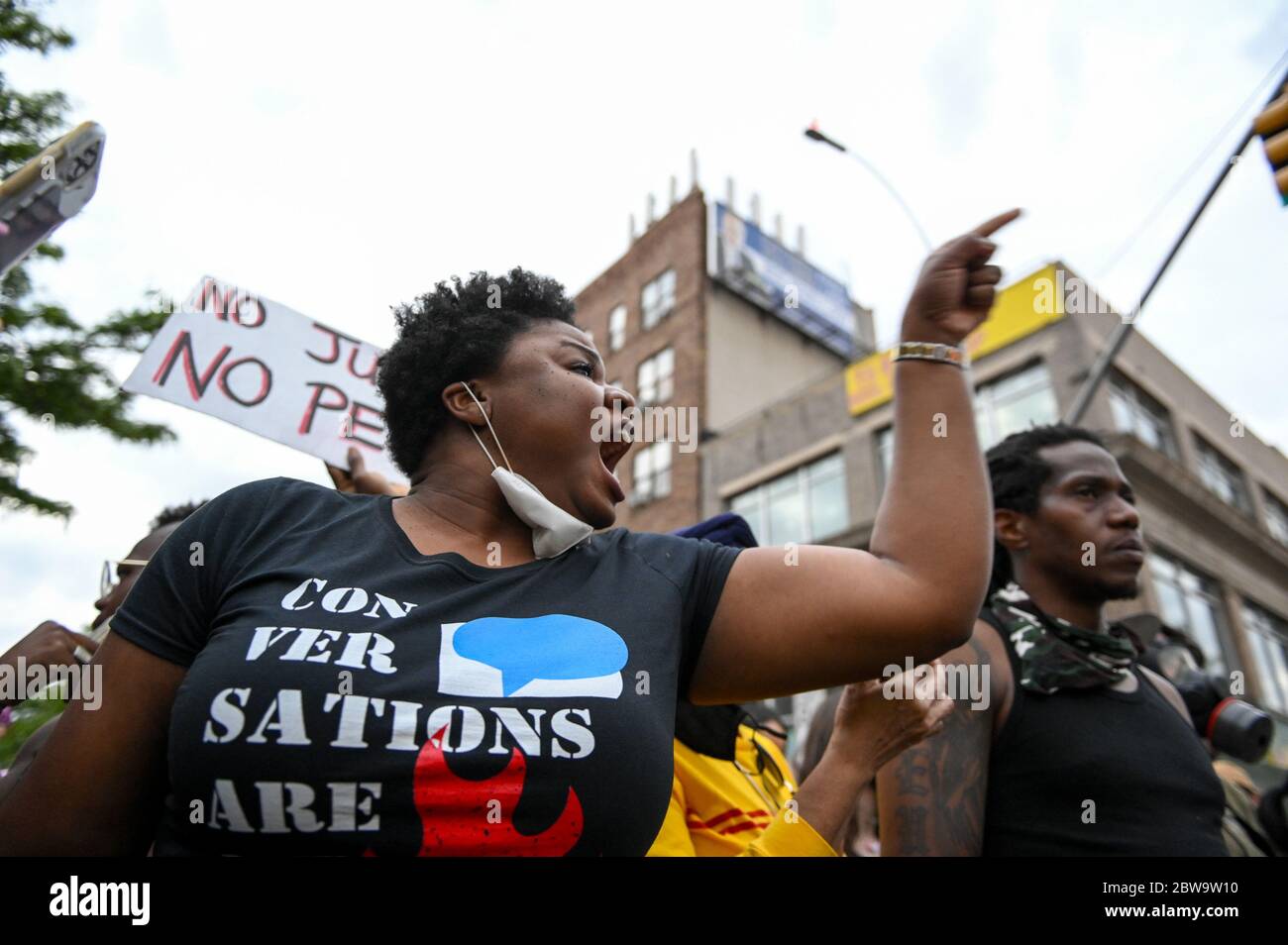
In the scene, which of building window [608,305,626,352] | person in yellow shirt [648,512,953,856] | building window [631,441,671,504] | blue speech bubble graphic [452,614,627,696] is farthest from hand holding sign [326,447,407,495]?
building window [608,305,626,352]

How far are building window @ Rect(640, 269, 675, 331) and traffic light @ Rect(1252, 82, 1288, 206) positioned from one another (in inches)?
831

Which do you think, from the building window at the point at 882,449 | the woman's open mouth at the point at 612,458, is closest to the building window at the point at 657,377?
the building window at the point at 882,449

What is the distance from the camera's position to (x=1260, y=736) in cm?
307

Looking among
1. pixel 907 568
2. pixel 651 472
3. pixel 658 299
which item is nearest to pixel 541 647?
pixel 907 568

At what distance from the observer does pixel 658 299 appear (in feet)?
85.1

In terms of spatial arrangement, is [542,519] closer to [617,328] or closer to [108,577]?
[108,577]

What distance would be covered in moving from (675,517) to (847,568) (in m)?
20.4

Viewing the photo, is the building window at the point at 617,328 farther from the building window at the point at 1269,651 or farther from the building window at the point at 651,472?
the building window at the point at 1269,651

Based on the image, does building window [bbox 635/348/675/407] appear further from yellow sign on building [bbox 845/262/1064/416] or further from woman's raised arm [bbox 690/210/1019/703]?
woman's raised arm [bbox 690/210/1019/703]
